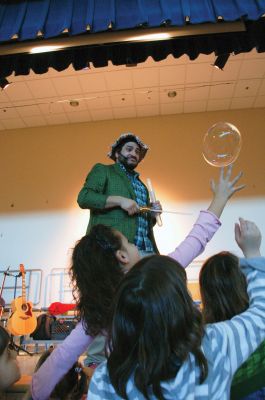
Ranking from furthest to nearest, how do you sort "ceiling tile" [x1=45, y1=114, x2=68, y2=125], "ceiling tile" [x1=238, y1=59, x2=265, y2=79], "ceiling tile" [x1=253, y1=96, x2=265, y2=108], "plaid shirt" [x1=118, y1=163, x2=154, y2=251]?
"ceiling tile" [x1=45, y1=114, x2=68, y2=125] < "ceiling tile" [x1=253, y1=96, x2=265, y2=108] < "ceiling tile" [x1=238, y1=59, x2=265, y2=79] < "plaid shirt" [x1=118, y1=163, x2=154, y2=251]

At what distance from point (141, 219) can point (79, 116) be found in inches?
152

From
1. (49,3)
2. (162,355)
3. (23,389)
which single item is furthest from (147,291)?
(49,3)

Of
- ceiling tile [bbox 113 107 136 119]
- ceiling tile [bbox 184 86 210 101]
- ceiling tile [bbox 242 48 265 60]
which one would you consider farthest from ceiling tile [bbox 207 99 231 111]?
ceiling tile [bbox 113 107 136 119]

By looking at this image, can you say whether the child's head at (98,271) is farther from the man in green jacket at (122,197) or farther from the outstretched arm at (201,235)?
the man in green jacket at (122,197)

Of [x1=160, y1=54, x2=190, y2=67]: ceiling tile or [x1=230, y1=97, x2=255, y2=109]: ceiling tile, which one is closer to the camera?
[x1=160, y1=54, x2=190, y2=67]: ceiling tile

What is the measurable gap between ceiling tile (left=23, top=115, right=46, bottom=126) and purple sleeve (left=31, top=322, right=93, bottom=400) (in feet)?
15.6

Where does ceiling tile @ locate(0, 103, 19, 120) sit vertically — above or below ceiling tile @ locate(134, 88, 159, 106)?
below

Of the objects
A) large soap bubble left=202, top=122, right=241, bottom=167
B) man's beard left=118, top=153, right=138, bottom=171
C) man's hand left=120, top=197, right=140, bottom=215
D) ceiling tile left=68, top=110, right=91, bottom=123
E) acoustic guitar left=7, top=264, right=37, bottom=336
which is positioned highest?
ceiling tile left=68, top=110, right=91, bottom=123

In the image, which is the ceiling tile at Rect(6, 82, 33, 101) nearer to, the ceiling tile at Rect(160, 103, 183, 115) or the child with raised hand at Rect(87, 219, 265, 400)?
the ceiling tile at Rect(160, 103, 183, 115)

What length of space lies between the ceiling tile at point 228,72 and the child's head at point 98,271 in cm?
391

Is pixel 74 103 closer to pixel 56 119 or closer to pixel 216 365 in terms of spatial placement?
pixel 56 119

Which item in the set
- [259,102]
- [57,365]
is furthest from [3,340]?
[259,102]

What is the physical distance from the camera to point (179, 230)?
4.95 meters

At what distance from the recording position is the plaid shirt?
174 centimetres
